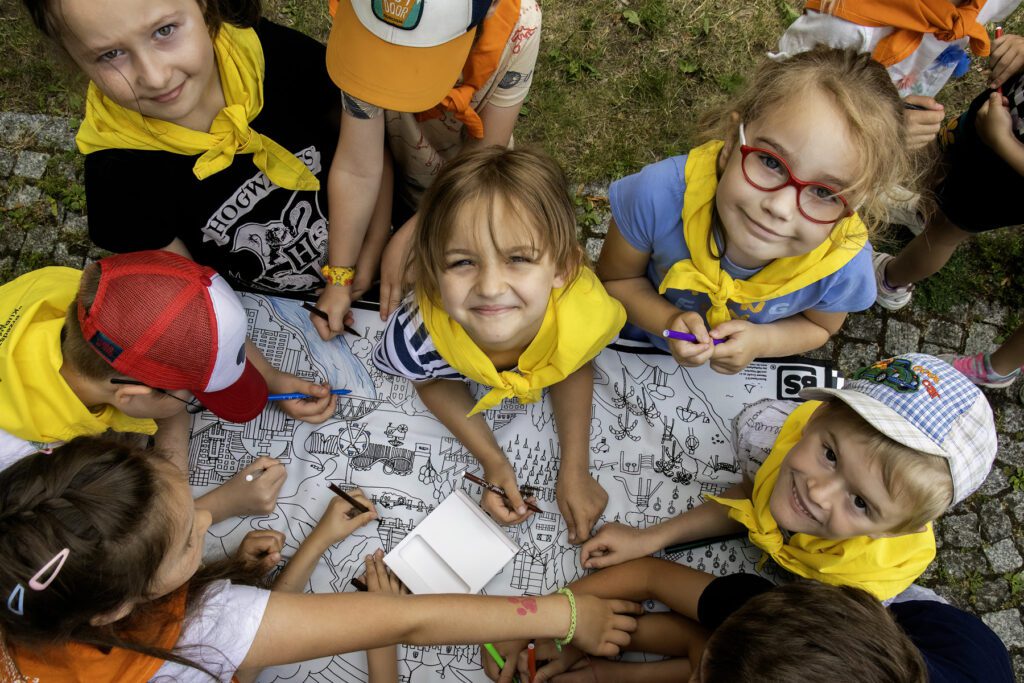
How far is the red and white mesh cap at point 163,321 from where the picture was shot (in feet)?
5.49

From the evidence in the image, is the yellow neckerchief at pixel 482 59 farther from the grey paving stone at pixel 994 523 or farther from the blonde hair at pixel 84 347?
the grey paving stone at pixel 994 523

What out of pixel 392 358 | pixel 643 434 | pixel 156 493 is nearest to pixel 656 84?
pixel 643 434

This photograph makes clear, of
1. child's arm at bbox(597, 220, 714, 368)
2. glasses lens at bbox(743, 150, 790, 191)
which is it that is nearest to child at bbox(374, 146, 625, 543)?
child's arm at bbox(597, 220, 714, 368)

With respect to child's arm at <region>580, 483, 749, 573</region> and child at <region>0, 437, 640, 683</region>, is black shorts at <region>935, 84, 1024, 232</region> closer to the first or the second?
child's arm at <region>580, 483, 749, 573</region>

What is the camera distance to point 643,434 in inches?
89.0

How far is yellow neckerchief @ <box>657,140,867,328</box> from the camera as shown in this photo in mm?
1751

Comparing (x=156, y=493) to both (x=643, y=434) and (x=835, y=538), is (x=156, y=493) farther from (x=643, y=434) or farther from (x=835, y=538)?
(x=835, y=538)

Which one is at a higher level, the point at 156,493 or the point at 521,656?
the point at 156,493

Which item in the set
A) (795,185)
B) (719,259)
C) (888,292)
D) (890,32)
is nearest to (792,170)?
(795,185)

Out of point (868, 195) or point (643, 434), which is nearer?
point (868, 195)

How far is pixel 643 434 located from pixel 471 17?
1.34m

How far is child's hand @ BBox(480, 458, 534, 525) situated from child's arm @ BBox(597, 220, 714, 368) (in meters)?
Answer: 0.62

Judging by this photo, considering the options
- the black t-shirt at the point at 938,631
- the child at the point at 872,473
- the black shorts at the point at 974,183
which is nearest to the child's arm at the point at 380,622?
the black t-shirt at the point at 938,631

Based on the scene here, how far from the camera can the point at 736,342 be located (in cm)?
194
